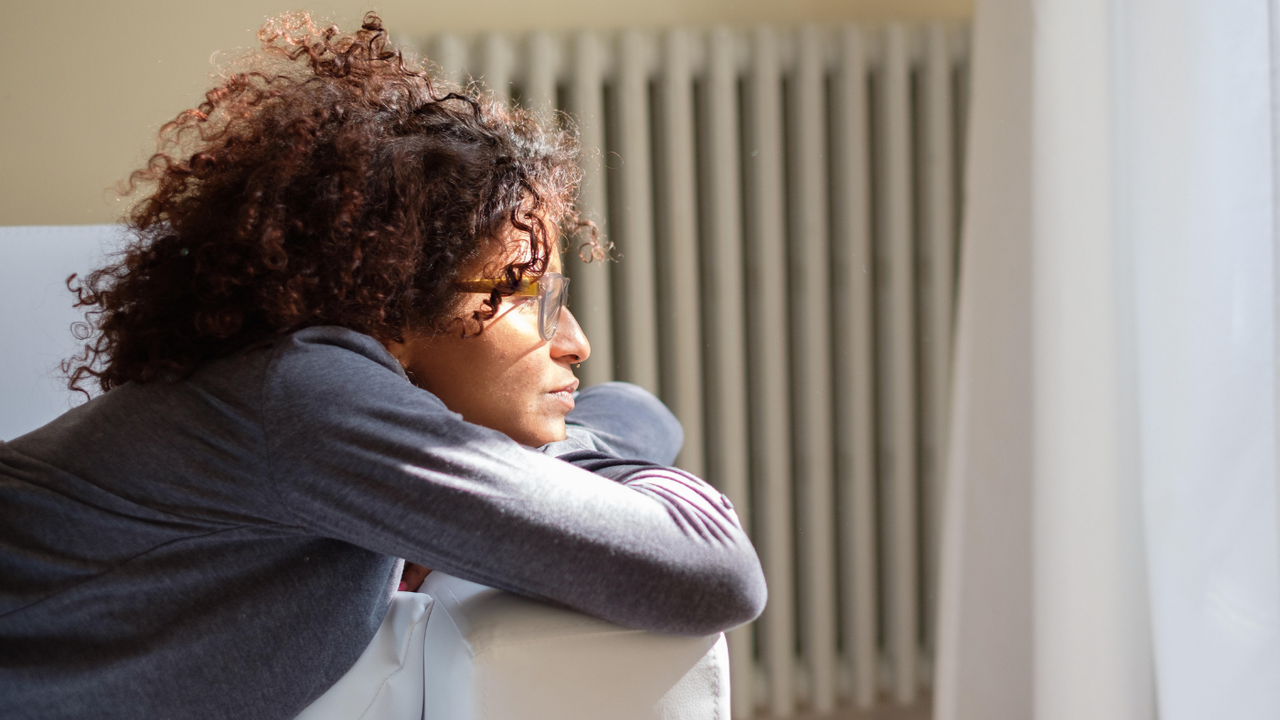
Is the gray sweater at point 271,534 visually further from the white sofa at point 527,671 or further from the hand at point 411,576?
the hand at point 411,576

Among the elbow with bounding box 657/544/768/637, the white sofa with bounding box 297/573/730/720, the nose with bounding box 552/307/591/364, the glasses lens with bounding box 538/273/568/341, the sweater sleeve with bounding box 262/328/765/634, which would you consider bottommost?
the white sofa with bounding box 297/573/730/720

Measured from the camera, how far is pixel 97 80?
1.47 m

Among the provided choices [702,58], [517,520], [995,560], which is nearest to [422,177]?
[517,520]

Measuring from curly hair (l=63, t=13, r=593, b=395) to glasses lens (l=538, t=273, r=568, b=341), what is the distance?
0.06 ft

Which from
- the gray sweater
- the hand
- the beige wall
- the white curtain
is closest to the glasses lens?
the gray sweater

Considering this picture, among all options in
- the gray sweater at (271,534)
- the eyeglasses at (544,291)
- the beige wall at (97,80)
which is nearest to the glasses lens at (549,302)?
the eyeglasses at (544,291)

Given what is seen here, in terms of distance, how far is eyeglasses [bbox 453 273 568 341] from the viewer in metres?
0.77

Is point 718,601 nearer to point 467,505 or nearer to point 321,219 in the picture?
point 467,505

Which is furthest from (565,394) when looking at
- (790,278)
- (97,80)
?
(97,80)

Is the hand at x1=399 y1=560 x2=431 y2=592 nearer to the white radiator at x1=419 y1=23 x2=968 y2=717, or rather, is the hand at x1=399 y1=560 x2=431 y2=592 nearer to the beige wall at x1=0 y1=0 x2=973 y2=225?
the white radiator at x1=419 y1=23 x2=968 y2=717

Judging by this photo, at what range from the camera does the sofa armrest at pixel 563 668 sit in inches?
24.1

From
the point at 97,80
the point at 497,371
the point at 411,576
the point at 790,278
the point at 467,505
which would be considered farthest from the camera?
the point at 790,278

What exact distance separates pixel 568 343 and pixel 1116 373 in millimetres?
698

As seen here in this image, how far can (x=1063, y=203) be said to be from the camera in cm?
119
